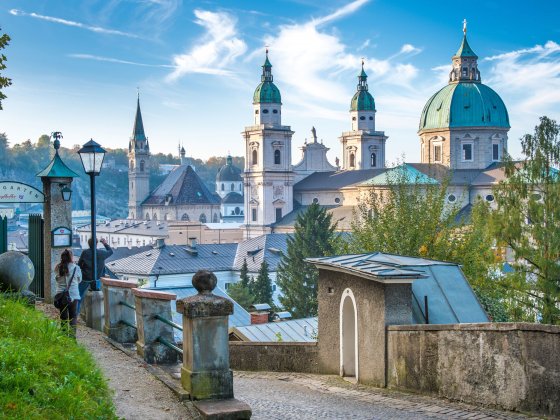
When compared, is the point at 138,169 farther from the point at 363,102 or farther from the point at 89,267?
the point at 89,267

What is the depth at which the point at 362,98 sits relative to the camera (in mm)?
94625

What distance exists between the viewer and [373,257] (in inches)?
442

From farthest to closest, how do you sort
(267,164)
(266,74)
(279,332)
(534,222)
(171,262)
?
1. (266,74)
2. (267,164)
3. (171,262)
4. (534,222)
5. (279,332)

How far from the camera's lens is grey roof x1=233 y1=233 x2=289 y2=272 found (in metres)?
62.5

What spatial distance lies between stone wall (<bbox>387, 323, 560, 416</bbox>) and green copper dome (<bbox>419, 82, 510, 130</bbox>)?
7043 centimetres

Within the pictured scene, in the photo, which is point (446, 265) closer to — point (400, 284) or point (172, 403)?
point (400, 284)

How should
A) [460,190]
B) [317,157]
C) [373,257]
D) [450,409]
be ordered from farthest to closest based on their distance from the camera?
[317,157] < [460,190] < [373,257] < [450,409]

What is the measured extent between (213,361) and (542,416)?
3026mm

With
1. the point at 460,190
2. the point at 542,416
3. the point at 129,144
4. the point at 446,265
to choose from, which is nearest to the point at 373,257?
the point at 446,265

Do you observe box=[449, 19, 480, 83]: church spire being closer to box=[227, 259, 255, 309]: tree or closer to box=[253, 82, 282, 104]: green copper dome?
box=[253, 82, 282, 104]: green copper dome

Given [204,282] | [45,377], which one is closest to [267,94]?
[204,282]

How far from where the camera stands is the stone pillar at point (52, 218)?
13586mm

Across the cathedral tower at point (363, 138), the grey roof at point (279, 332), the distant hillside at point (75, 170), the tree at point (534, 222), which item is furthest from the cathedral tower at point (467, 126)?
the distant hillside at point (75, 170)

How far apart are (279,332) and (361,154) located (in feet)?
255
